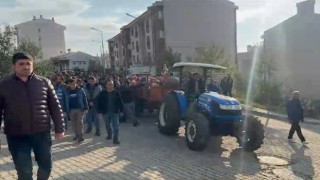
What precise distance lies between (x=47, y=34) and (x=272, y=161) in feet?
273

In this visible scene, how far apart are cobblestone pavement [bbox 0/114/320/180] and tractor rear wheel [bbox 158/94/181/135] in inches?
9.9

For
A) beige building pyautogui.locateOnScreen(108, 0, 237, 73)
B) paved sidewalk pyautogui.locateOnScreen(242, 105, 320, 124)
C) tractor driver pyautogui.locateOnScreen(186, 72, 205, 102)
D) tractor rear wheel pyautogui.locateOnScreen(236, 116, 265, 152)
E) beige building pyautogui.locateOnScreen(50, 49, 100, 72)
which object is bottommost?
paved sidewalk pyautogui.locateOnScreen(242, 105, 320, 124)

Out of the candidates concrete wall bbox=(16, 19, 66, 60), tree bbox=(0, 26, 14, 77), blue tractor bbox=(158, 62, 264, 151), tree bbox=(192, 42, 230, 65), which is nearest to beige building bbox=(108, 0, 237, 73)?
tree bbox=(192, 42, 230, 65)

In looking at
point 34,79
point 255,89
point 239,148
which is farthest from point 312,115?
point 34,79

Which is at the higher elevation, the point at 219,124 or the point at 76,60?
the point at 76,60

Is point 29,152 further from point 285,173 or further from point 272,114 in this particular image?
point 272,114

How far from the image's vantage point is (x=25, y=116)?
13.0 feet

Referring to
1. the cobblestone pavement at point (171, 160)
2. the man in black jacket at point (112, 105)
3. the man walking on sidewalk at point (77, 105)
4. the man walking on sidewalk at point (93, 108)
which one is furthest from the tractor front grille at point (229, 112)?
the man walking on sidewalk at point (93, 108)

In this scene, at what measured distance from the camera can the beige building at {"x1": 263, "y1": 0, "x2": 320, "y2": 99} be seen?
30.5 metres

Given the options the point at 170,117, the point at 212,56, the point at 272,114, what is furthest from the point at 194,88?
the point at 212,56

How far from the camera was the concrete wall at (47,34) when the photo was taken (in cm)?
8206

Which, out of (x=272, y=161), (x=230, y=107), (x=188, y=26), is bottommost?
(x=272, y=161)

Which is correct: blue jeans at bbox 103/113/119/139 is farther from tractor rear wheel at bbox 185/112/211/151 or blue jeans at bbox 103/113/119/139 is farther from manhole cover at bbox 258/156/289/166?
manhole cover at bbox 258/156/289/166

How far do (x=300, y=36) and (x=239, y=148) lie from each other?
2523 centimetres
